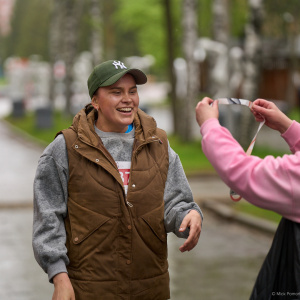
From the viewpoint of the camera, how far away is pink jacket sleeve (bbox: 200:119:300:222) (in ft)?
9.20

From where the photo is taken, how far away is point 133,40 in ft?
289

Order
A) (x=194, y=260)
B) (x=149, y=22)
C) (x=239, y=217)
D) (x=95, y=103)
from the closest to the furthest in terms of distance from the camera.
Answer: (x=95, y=103) → (x=194, y=260) → (x=239, y=217) → (x=149, y=22)

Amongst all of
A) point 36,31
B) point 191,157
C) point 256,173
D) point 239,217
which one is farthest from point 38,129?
point 36,31

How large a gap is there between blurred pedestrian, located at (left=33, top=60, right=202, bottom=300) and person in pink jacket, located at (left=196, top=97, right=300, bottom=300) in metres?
0.54

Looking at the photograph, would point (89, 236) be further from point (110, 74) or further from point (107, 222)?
point (110, 74)

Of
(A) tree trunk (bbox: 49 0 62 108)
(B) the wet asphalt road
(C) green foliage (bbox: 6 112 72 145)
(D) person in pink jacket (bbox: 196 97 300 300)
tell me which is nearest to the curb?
(B) the wet asphalt road

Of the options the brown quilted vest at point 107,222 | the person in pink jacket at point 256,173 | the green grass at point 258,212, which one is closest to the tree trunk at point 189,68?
the green grass at point 258,212

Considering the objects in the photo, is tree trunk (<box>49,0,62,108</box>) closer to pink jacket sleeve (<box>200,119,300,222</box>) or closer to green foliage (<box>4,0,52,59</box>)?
pink jacket sleeve (<box>200,119,300,222</box>)

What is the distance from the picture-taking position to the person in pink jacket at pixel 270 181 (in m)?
2.80

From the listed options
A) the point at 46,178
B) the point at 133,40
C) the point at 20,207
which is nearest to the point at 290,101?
the point at 20,207

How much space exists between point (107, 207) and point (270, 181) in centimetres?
91

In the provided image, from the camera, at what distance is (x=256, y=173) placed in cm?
280

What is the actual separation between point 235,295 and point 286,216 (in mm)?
4286

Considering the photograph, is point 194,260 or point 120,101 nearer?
point 120,101
